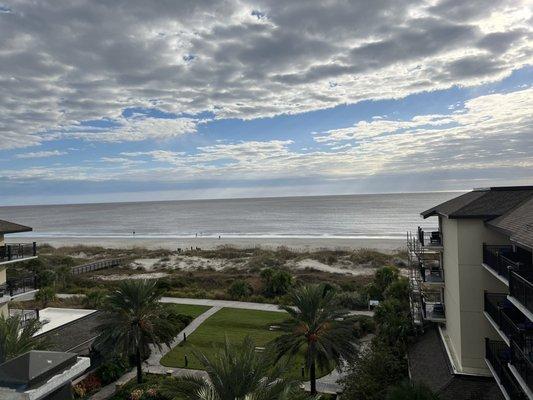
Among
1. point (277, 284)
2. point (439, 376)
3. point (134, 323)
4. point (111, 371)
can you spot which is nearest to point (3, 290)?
point (111, 371)

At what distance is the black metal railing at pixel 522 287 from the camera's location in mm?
11867

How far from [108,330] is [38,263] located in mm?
35446

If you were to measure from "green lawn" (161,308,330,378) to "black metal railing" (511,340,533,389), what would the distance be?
40.6 ft

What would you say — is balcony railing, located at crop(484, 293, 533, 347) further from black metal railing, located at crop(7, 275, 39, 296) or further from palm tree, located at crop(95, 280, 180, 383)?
black metal railing, located at crop(7, 275, 39, 296)

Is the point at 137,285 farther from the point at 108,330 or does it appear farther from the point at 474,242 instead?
the point at 474,242

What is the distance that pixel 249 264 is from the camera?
62531 millimetres

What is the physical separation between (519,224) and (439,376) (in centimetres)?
837

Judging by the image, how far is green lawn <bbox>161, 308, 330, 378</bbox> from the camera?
25359 mm

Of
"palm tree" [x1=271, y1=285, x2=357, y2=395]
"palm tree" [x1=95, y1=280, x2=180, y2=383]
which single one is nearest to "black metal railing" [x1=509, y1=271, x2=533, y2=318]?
"palm tree" [x1=271, y1=285, x2=357, y2=395]

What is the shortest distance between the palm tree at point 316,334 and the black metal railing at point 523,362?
771 cm

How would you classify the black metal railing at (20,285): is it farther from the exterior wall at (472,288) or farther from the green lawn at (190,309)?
the exterior wall at (472,288)

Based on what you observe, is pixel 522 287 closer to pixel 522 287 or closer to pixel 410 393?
pixel 522 287

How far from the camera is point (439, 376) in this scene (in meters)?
18.1

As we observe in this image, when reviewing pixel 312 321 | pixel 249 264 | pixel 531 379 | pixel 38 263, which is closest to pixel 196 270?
pixel 249 264
